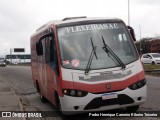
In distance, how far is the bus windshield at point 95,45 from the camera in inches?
370

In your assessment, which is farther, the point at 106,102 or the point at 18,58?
the point at 18,58

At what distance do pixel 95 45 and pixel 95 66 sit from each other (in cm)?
62

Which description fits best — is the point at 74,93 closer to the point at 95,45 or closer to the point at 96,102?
the point at 96,102

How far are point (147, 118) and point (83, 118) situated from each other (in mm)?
1649

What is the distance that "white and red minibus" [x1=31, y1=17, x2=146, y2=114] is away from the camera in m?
8.96

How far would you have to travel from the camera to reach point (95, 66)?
9.28 m

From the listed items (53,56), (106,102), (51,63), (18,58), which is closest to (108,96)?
(106,102)

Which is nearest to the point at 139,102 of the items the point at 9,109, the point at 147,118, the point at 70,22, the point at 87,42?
the point at 147,118

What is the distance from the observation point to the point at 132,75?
9.25 metres

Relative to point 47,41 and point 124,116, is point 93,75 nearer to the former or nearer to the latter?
point 124,116

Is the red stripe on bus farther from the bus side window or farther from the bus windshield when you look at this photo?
the bus side window

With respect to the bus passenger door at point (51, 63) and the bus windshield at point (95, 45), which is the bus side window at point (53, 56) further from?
the bus windshield at point (95, 45)

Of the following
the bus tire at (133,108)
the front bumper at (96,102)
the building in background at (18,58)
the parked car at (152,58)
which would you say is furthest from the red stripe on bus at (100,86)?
the building in background at (18,58)

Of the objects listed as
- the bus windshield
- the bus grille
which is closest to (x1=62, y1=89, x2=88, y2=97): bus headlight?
the bus grille
